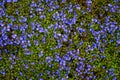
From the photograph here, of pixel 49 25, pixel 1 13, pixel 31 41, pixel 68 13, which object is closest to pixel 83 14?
pixel 68 13

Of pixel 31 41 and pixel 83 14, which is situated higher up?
pixel 83 14

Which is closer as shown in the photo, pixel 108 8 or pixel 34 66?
pixel 34 66

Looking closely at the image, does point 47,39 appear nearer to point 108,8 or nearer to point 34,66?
point 34,66

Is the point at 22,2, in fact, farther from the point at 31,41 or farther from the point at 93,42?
the point at 93,42

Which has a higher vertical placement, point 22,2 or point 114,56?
point 22,2

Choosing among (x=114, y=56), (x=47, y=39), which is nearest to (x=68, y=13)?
(x=47, y=39)

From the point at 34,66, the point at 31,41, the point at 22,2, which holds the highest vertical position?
the point at 22,2
